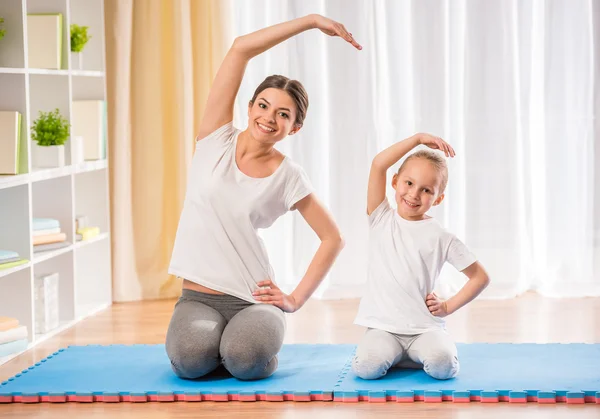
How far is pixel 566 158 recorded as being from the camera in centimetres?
433

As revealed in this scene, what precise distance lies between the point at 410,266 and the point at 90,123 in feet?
6.17

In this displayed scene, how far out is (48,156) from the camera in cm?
376

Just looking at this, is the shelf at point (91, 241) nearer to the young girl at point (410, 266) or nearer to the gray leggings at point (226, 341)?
the gray leggings at point (226, 341)

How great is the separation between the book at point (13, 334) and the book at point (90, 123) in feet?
3.57

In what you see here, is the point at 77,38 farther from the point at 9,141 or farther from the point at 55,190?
the point at 9,141

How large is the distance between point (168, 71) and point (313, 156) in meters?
0.76

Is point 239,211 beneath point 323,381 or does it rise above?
above

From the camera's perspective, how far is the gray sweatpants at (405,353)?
2713mm

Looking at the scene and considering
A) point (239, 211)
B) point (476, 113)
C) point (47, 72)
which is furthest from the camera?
point (476, 113)

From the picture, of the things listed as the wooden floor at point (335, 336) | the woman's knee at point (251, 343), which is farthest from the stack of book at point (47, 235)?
the woman's knee at point (251, 343)

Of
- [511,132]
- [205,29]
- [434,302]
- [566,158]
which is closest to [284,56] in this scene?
[205,29]

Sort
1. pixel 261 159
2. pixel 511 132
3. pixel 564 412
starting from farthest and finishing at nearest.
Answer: pixel 511 132 → pixel 261 159 → pixel 564 412

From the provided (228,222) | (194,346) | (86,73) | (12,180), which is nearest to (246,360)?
(194,346)

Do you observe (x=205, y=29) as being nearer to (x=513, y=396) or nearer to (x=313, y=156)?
(x=313, y=156)
